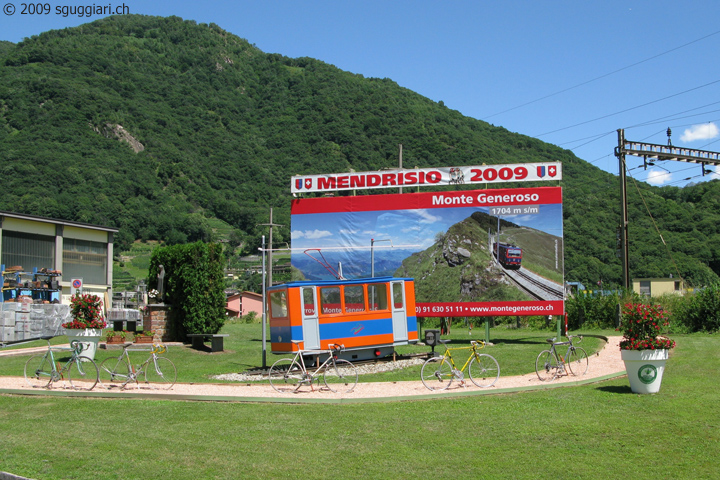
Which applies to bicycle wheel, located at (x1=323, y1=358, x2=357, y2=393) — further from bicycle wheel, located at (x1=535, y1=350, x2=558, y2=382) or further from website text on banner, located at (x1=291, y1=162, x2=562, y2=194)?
website text on banner, located at (x1=291, y1=162, x2=562, y2=194)

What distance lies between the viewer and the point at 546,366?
1428cm

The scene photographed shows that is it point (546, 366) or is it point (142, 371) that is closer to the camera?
point (546, 366)

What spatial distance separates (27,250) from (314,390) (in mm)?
38490

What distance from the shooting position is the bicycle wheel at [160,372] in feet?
50.3

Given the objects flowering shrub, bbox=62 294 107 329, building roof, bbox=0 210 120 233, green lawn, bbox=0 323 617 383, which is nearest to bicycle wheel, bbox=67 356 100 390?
green lawn, bbox=0 323 617 383

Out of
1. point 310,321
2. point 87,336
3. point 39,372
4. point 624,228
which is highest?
point 624,228

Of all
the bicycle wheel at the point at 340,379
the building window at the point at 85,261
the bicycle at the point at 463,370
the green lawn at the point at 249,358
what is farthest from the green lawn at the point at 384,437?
the building window at the point at 85,261

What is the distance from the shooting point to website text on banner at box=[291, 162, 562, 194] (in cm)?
2306

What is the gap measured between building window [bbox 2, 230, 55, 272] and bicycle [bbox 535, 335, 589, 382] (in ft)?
131

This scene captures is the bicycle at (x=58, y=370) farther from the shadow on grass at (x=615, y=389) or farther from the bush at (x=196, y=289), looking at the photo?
the shadow on grass at (x=615, y=389)

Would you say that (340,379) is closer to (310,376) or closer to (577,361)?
(310,376)

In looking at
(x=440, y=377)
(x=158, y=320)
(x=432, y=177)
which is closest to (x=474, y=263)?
(x=432, y=177)

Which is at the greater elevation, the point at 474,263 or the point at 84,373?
the point at 474,263

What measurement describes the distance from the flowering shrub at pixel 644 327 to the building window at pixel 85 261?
46.4m
